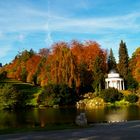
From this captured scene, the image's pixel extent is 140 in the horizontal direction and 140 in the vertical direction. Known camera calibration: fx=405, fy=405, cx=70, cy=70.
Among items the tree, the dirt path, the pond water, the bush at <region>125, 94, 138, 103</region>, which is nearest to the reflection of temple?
the tree

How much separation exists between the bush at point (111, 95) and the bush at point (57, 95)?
5695 mm

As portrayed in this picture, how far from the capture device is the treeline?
245 ft

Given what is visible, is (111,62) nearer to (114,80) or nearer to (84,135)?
(114,80)

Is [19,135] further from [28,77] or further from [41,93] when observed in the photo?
[28,77]

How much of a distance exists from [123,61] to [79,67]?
9.63 metres

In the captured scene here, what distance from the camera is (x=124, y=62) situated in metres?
83.1

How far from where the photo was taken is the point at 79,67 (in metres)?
80.0

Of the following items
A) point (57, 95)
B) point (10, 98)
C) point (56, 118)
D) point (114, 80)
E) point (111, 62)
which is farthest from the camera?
point (111, 62)

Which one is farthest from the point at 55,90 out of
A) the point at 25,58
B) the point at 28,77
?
the point at 25,58

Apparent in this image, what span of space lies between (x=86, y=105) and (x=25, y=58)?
115ft

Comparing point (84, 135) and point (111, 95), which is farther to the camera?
point (111, 95)

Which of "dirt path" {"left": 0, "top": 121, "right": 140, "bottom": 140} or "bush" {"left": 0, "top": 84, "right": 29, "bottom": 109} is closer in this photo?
"dirt path" {"left": 0, "top": 121, "right": 140, "bottom": 140}

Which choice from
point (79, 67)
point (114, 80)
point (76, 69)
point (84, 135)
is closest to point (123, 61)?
point (114, 80)

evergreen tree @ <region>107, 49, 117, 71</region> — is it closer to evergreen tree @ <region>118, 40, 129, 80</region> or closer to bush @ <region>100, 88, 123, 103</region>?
evergreen tree @ <region>118, 40, 129, 80</region>
